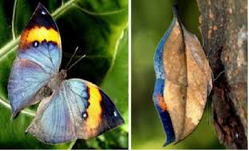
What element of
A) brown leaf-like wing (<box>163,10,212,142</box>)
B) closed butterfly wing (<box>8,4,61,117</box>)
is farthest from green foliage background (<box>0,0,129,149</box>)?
brown leaf-like wing (<box>163,10,212,142</box>)

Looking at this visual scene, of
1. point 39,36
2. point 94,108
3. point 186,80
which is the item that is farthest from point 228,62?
point 39,36

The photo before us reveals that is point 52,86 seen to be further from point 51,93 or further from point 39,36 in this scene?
point 39,36

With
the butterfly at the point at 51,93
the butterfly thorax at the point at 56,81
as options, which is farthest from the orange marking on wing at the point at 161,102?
the butterfly thorax at the point at 56,81

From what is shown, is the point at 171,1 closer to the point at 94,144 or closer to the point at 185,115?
the point at 185,115

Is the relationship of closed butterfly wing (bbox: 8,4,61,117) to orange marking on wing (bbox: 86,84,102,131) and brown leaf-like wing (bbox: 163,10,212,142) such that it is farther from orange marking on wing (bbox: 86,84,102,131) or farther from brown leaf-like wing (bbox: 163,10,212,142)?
brown leaf-like wing (bbox: 163,10,212,142)

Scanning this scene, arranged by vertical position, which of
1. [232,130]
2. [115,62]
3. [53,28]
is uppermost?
[53,28]

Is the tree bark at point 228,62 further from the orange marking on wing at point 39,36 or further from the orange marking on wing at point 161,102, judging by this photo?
the orange marking on wing at point 39,36

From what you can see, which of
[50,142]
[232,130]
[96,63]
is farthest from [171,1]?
[50,142]
